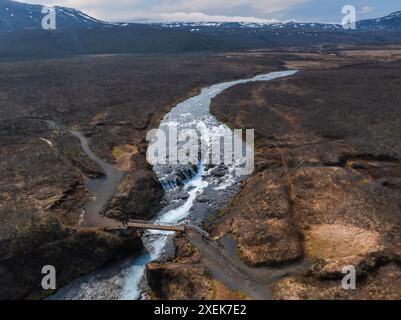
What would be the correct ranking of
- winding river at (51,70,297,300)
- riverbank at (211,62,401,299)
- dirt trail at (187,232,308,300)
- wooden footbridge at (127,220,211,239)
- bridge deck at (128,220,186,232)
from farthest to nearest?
bridge deck at (128,220,186,232) → wooden footbridge at (127,220,211,239) → winding river at (51,70,297,300) → riverbank at (211,62,401,299) → dirt trail at (187,232,308,300)

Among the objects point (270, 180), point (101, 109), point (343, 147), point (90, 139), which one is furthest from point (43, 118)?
point (343, 147)

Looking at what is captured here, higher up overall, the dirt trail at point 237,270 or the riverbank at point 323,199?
the riverbank at point 323,199

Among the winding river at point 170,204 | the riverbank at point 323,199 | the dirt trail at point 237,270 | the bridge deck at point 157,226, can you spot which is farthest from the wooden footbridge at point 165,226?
the riverbank at point 323,199

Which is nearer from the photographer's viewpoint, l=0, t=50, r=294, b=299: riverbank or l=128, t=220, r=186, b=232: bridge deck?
l=0, t=50, r=294, b=299: riverbank

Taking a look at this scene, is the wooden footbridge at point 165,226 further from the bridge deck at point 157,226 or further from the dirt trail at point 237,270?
the dirt trail at point 237,270

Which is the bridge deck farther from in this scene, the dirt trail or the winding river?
the dirt trail

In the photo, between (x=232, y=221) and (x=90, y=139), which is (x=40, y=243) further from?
(x=90, y=139)

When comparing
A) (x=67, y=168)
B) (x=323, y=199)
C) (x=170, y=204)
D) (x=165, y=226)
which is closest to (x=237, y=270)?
(x=165, y=226)

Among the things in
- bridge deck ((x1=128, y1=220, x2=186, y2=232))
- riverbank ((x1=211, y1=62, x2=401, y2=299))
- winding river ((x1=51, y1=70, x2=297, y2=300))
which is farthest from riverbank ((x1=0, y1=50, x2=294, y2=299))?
riverbank ((x1=211, y1=62, x2=401, y2=299))
